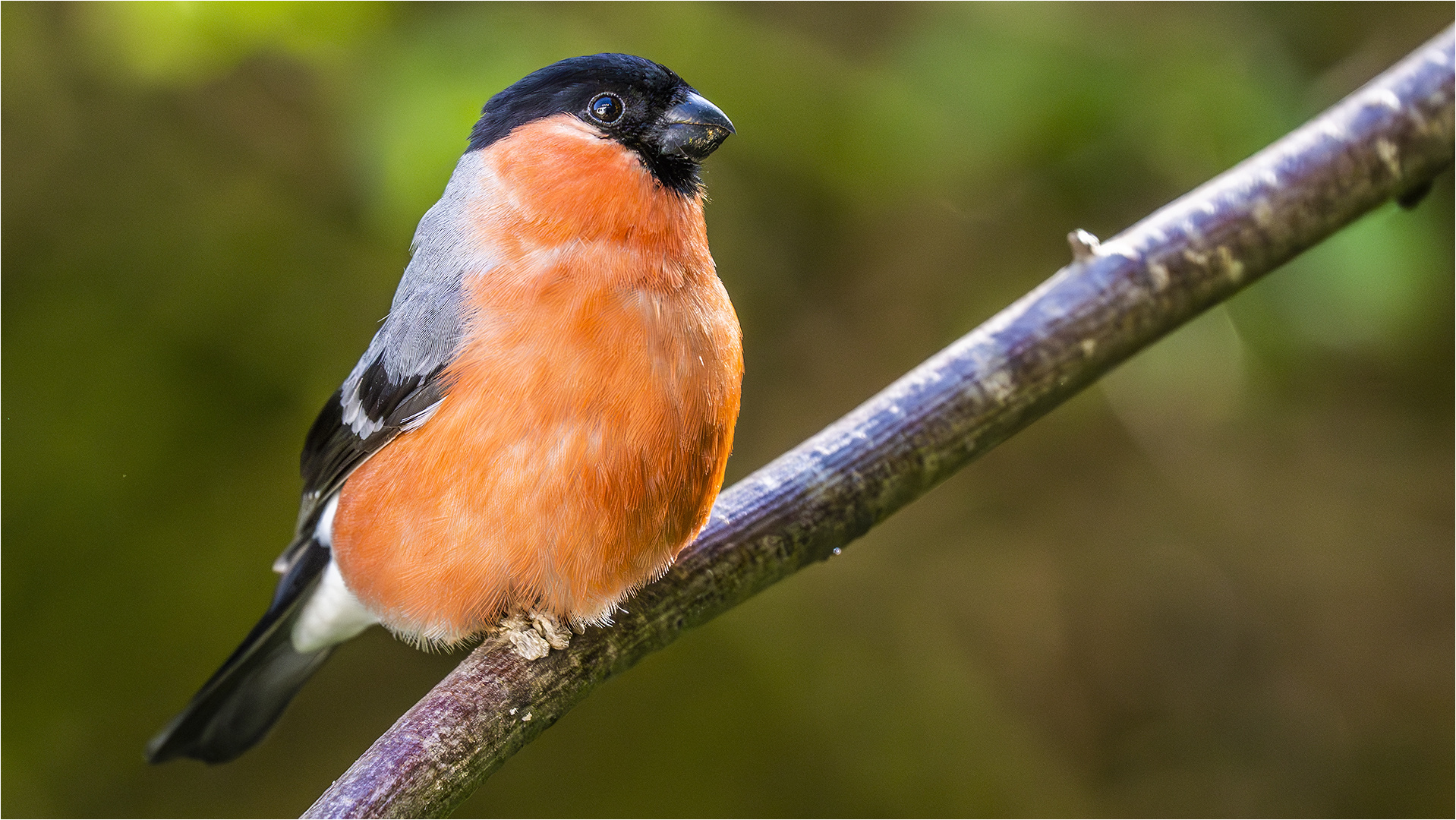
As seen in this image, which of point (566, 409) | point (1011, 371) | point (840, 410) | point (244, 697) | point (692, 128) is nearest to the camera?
point (566, 409)

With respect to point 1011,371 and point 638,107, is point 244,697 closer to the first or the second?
point 638,107

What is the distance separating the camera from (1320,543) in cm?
366

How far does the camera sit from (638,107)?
1.84 m

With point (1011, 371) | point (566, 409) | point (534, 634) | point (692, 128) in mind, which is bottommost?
point (534, 634)

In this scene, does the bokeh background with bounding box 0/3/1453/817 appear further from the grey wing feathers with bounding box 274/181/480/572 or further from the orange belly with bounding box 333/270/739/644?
the orange belly with bounding box 333/270/739/644

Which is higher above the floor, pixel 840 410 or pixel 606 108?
pixel 606 108

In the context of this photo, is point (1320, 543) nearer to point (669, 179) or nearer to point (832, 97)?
point (832, 97)

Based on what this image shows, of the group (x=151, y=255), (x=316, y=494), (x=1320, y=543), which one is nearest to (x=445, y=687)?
(x=316, y=494)

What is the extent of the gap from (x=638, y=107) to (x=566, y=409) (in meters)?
0.56

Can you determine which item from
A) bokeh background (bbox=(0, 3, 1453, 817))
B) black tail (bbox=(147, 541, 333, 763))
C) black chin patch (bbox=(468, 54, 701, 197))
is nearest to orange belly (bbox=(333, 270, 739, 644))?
black chin patch (bbox=(468, 54, 701, 197))

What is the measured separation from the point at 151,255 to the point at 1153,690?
3.37 meters

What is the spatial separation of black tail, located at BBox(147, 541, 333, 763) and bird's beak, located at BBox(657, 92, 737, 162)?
1.23 metres

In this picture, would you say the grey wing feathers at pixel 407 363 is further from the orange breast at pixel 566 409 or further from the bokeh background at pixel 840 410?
the bokeh background at pixel 840 410

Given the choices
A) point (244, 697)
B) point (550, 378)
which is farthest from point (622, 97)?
point (244, 697)
